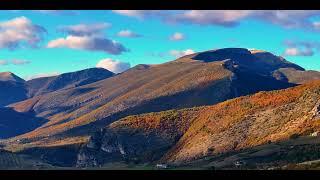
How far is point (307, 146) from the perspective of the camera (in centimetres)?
18300

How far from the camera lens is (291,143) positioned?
197m
